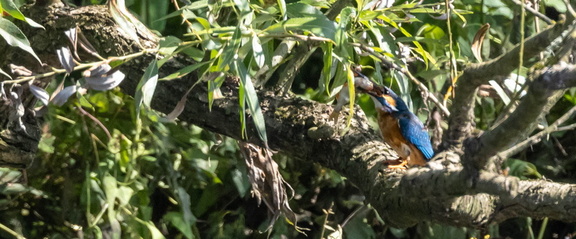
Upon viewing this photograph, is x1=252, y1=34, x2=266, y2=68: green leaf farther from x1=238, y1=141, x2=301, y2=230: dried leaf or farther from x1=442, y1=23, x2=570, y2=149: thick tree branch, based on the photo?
x1=238, y1=141, x2=301, y2=230: dried leaf

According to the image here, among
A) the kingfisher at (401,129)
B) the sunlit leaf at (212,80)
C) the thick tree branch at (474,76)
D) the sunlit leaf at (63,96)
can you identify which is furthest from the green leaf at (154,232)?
the thick tree branch at (474,76)

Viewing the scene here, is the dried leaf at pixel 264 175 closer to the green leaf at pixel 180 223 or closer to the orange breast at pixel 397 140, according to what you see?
the orange breast at pixel 397 140

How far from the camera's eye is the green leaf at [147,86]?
1.48 metres

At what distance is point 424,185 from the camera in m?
1.31

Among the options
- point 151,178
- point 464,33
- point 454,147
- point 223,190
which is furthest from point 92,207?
point 454,147

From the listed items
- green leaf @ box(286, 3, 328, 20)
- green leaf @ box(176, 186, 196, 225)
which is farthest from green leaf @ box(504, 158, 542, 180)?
green leaf @ box(286, 3, 328, 20)

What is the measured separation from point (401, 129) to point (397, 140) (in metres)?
0.04

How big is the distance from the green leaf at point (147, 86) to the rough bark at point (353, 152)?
332mm

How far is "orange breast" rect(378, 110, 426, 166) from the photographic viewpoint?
1.83 metres

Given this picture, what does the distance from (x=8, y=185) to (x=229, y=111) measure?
88 centimetres

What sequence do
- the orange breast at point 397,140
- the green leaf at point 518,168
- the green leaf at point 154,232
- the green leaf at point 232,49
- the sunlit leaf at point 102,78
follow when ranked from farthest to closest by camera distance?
the green leaf at point 518,168
the green leaf at point 154,232
the orange breast at point 397,140
the sunlit leaf at point 102,78
the green leaf at point 232,49

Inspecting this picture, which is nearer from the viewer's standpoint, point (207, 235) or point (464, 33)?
point (464, 33)

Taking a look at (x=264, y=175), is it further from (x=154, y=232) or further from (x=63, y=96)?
(x=154, y=232)

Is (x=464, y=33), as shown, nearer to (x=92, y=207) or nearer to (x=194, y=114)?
(x=194, y=114)
